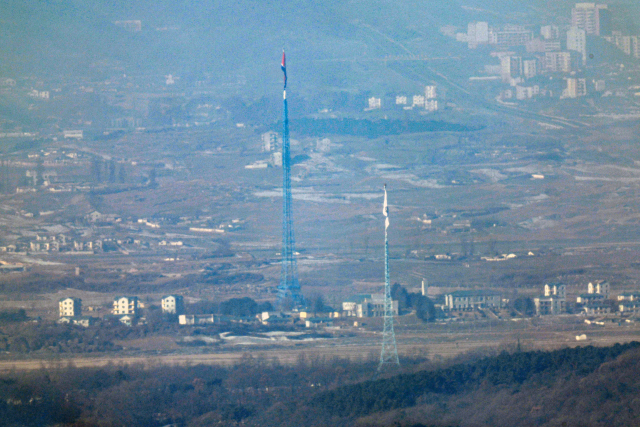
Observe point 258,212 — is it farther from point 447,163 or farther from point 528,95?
point 528,95

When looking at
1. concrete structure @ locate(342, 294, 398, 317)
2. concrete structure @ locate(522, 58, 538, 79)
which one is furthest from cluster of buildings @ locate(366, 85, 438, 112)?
concrete structure @ locate(342, 294, 398, 317)

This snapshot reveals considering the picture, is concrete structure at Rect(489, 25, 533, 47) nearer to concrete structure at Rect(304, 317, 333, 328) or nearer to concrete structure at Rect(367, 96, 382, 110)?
concrete structure at Rect(367, 96, 382, 110)

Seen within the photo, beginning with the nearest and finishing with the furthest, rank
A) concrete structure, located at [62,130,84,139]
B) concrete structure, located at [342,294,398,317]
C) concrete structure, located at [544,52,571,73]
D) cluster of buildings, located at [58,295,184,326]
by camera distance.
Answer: concrete structure, located at [342,294,398,317] → cluster of buildings, located at [58,295,184,326] → concrete structure, located at [62,130,84,139] → concrete structure, located at [544,52,571,73]

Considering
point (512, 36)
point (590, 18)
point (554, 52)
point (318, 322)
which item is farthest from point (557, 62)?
point (318, 322)

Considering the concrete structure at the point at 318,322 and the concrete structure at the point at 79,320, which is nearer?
the concrete structure at the point at 318,322

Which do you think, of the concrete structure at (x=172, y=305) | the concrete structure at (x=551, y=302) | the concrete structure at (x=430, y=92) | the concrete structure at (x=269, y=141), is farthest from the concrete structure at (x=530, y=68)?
the concrete structure at (x=172, y=305)

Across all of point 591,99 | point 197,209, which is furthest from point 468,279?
point 591,99

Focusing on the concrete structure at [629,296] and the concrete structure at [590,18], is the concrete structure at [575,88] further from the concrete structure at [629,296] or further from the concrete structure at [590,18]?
the concrete structure at [629,296]
